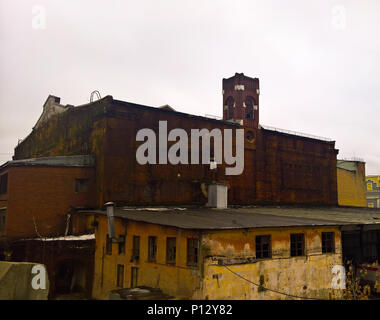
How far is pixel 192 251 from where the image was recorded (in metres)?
14.2

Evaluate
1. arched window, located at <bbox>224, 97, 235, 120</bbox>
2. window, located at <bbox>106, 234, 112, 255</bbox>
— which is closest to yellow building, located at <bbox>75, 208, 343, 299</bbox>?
window, located at <bbox>106, 234, 112, 255</bbox>

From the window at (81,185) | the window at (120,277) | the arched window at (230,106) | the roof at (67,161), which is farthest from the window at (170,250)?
the arched window at (230,106)

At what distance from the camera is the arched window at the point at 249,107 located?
31.4 meters

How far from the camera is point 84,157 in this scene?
2345cm

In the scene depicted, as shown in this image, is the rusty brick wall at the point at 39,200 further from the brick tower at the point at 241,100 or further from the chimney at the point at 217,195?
the brick tower at the point at 241,100

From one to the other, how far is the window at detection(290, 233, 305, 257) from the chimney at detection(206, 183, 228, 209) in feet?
26.0

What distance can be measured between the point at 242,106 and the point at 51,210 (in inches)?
702

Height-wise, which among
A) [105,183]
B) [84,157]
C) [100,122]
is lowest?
[105,183]

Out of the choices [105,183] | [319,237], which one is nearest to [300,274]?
[319,237]

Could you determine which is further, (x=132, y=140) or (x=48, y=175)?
(x=132, y=140)

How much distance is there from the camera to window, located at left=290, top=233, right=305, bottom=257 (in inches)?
644

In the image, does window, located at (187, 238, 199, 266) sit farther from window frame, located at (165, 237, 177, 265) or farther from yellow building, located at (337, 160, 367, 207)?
yellow building, located at (337, 160, 367, 207)

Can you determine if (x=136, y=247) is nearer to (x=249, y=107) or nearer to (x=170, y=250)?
(x=170, y=250)

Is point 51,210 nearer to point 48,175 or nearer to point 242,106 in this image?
point 48,175
